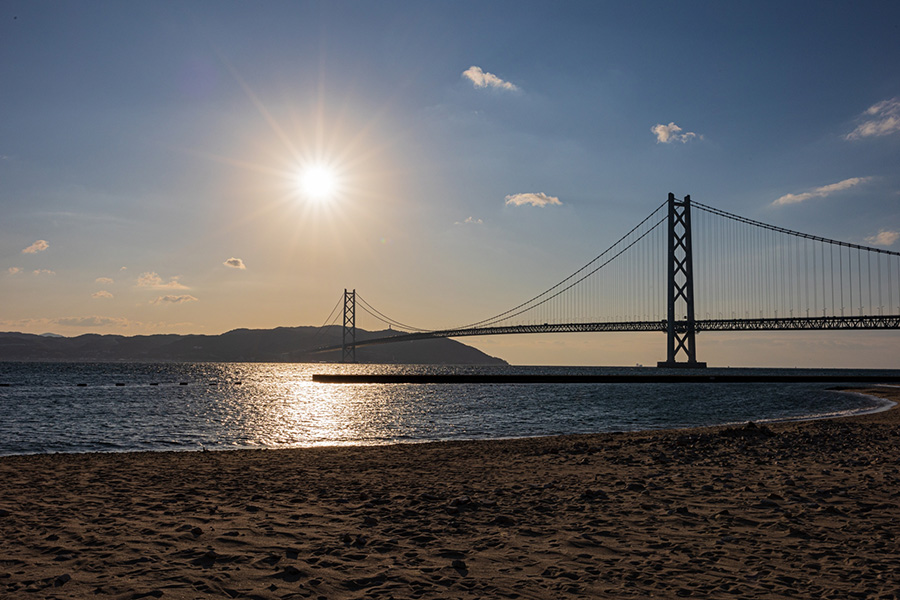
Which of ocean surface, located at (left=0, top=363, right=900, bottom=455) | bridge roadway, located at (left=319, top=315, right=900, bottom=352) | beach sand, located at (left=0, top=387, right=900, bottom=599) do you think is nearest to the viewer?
beach sand, located at (left=0, top=387, right=900, bottom=599)

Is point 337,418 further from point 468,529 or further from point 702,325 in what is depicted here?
point 702,325

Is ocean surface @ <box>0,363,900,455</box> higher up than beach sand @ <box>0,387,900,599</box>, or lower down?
lower down

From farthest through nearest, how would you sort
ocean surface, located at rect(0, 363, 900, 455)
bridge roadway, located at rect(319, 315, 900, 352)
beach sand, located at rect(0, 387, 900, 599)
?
1. bridge roadway, located at rect(319, 315, 900, 352)
2. ocean surface, located at rect(0, 363, 900, 455)
3. beach sand, located at rect(0, 387, 900, 599)

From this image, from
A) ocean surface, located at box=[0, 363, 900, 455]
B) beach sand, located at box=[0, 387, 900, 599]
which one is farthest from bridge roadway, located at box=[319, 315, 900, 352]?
beach sand, located at box=[0, 387, 900, 599]

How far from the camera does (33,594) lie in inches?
199

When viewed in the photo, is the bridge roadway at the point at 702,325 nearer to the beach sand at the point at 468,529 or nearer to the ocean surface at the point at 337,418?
the ocean surface at the point at 337,418

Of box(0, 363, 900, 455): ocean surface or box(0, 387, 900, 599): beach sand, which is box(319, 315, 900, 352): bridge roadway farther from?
box(0, 387, 900, 599): beach sand

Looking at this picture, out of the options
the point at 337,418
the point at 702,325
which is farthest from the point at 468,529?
the point at 702,325

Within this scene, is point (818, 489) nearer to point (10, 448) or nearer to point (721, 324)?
point (10, 448)

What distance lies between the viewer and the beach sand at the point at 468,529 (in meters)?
5.30

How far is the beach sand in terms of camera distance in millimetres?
5301

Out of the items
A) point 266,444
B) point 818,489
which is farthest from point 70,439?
point 818,489

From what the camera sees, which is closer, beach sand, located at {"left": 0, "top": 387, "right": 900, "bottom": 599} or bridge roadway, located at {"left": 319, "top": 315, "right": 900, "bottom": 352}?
beach sand, located at {"left": 0, "top": 387, "right": 900, "bottom": 599}

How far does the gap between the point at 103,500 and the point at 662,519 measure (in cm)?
Result: 820
